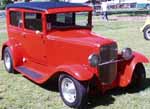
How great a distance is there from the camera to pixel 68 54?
7.41 meters

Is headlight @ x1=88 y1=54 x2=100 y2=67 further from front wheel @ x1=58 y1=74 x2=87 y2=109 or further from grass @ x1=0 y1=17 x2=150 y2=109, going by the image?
grass @ x1=0 y1=17 x2=150 y2=109

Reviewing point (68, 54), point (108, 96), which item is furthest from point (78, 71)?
point (108, 96)

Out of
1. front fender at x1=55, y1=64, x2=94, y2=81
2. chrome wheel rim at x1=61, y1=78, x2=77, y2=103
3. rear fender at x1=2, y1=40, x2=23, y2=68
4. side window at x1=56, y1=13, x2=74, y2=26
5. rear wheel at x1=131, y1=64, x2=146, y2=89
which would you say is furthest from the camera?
rear fender at x1=2, y1=40, x2=23, y2=68

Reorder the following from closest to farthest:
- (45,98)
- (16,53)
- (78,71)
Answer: (78,71) → (45,98) → (16,53)

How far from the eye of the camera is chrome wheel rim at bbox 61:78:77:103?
6.82 m

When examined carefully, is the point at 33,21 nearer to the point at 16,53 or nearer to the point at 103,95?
the point at 16,53

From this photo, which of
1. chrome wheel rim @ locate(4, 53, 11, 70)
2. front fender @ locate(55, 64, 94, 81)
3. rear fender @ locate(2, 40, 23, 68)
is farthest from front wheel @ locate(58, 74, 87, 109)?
chrome wheel rim @ locate(4, 53, 11, 70)

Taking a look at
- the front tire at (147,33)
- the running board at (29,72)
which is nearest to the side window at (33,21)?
the running board at (29,72)

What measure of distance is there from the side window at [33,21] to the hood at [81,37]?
1.43 ft

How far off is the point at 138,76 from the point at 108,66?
1045 millimetres

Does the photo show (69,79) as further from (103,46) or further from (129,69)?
(129,69)

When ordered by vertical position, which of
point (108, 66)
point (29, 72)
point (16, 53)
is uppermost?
point (108, 66)

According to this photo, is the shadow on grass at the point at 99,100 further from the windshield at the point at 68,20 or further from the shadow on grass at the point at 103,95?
the windshield at the point at 68,20

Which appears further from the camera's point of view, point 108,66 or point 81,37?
point 81,37
